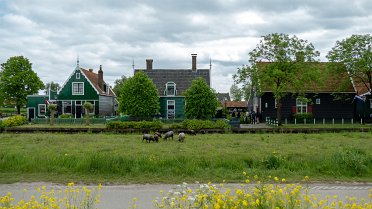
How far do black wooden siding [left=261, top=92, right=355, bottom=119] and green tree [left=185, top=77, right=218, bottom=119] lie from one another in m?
7.05

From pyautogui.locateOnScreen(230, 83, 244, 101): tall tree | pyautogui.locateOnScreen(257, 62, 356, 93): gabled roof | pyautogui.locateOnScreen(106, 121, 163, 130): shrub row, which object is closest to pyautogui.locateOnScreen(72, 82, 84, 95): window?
pyautogui.locateOnScreen(106, 121, 163, 130): shrub row

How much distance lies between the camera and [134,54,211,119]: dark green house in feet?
173

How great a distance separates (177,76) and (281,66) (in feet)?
68.1

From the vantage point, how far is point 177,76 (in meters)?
55.5

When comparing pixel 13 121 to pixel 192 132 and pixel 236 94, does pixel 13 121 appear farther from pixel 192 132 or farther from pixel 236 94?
pixel 236 94

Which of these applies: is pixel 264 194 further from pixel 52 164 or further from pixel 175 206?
pixel 52 164

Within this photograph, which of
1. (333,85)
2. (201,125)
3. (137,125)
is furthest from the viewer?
(333,85)

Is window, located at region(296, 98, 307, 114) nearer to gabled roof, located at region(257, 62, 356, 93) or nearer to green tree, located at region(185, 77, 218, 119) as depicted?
gabled roof, located at region(257, 62, 356, 93)

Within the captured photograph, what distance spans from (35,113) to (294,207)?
186 feet

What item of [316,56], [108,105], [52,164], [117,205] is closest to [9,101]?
[108,105]

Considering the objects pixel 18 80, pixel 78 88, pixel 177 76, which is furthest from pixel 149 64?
pixel 18 80

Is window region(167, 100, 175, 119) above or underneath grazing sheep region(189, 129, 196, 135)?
above

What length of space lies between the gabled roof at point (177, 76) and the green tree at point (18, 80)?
18.6 meters

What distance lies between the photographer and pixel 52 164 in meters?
13.2
